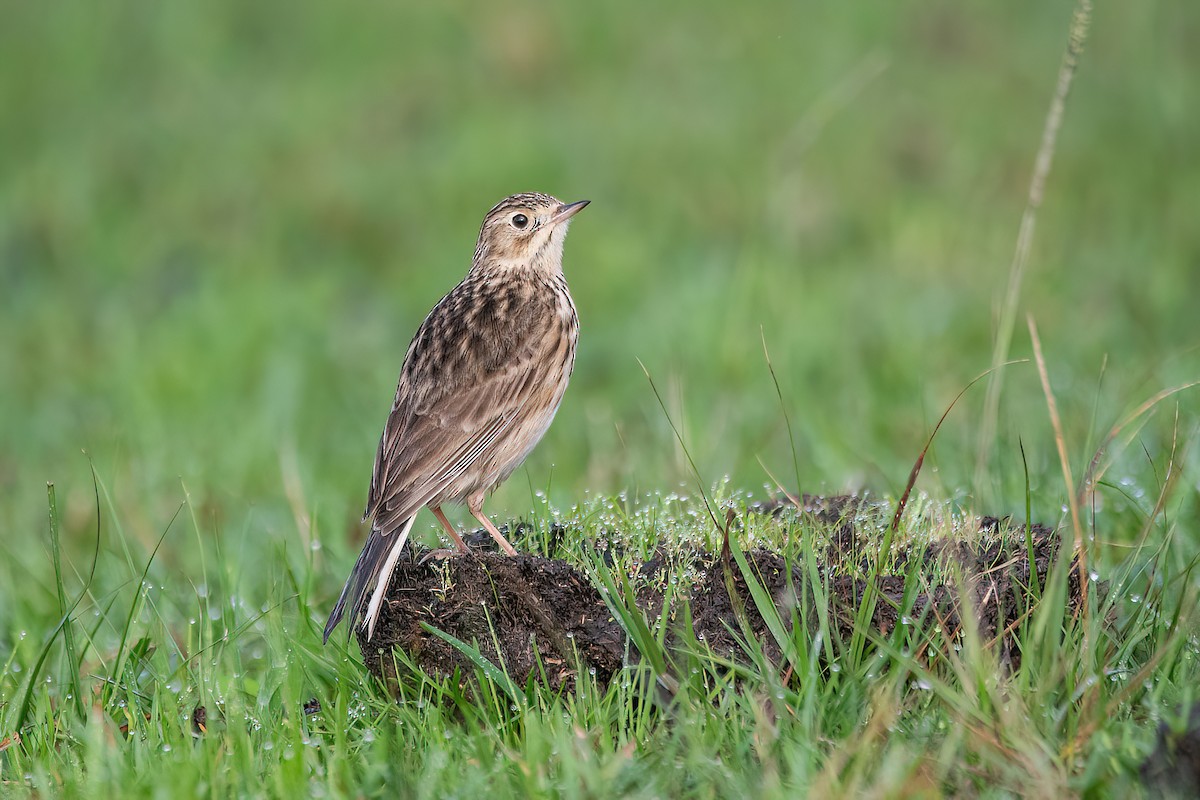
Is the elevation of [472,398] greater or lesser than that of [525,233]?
lesser

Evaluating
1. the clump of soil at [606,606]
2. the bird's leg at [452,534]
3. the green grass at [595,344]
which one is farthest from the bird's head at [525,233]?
the clump of soil at [606,606]

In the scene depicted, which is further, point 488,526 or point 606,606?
point 488,526

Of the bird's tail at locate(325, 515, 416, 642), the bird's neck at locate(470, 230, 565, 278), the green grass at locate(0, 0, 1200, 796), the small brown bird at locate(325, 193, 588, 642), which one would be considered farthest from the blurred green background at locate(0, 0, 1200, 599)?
the bird's tail at locate(325, 515, 416, 642)

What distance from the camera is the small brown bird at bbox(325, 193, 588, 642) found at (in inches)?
195

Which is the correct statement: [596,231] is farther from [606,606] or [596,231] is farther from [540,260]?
[606,606]

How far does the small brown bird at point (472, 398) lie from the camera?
4.96 m

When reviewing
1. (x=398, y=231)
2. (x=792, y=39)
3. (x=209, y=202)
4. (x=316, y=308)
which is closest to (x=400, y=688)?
(x=316, y=308)

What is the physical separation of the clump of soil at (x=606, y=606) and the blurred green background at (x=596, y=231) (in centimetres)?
108

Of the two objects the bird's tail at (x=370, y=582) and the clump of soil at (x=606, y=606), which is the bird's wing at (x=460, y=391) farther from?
the clump of soil at (x=606, y=606)

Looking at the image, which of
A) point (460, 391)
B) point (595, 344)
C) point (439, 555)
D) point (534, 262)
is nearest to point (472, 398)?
point (460, 391)

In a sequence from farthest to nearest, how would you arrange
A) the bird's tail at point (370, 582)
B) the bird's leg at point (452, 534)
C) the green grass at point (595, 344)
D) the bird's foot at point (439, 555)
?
the bird's leg at point (452, 534), the bird's foot at point (439, 555), the bird's tail at point (370, 582), the green grass at point (595, 344)

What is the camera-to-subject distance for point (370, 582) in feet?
14.4

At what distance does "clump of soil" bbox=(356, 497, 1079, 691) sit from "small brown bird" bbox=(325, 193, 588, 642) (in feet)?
0.88

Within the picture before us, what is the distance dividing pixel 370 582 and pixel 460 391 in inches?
41.7
